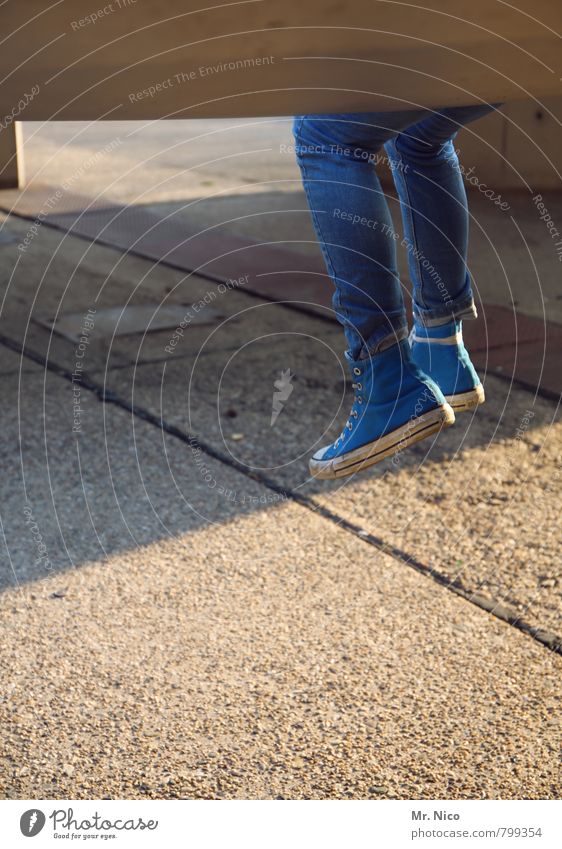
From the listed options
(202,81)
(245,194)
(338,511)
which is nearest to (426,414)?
(202,81)

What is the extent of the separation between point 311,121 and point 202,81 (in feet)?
1.12

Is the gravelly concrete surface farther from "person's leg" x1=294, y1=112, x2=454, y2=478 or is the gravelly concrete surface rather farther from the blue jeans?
the blue jeans

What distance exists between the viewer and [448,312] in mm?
3053

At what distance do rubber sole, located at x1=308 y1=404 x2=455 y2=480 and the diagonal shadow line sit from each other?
0.85m

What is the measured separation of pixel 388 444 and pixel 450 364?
12.6 inches

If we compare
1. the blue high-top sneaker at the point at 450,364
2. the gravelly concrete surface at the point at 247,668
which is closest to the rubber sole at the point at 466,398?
the blue high-top sneaker at the point at 450,364

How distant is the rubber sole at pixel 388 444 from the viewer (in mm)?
2883

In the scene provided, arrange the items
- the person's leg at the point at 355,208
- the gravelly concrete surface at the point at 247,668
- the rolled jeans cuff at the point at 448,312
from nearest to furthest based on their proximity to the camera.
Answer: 1. the person's leg at the point at 355,208
2. the gravelly concrete surface at the point at 247,668
3. the rolled jeans cuff at the point at 448,312

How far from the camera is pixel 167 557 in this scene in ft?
12.9

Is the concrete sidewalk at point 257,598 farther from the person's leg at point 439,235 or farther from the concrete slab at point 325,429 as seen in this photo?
the person's leg at point 439,235

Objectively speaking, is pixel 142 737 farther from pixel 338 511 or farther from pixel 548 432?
pixel 548 432

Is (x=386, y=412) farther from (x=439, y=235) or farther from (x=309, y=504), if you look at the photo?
(x=309, y=504)

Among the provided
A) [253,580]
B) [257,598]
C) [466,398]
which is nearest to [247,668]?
[257,598]

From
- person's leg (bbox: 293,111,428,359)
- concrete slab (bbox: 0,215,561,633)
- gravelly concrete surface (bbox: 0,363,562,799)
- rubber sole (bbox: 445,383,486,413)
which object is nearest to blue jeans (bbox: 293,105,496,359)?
person's leg (bbox: 293,111,428,359)
